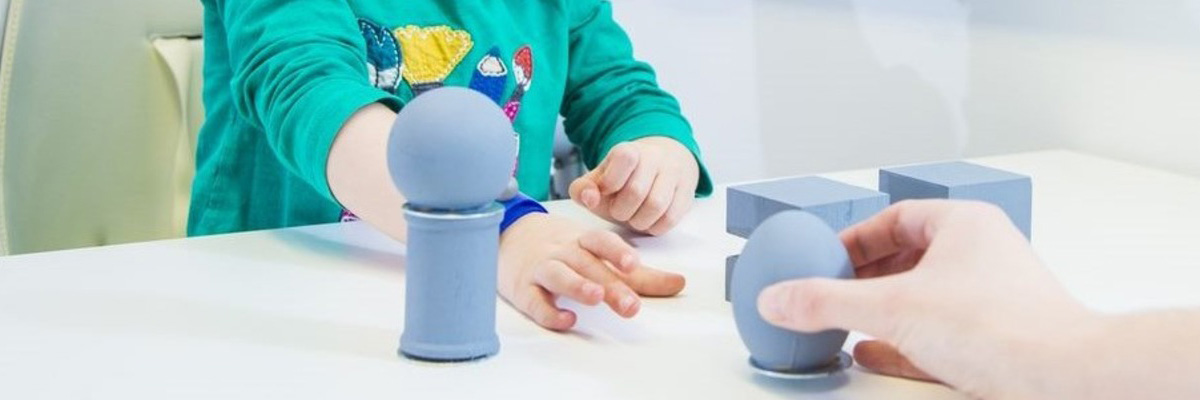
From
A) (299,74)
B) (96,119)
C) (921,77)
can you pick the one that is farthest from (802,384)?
(921,77)

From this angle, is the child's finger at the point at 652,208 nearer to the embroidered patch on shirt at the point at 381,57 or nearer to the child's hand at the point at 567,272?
the child's hand at the point at 567,272

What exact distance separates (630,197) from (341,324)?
0.24 metres

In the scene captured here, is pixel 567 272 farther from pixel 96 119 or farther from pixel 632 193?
pixel 96 119

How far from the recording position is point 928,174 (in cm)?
78

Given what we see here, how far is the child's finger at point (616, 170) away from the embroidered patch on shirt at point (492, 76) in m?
0.19

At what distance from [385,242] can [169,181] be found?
38cm

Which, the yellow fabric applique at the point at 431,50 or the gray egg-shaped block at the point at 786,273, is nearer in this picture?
the gray egg-shaped block at the point at 786,273

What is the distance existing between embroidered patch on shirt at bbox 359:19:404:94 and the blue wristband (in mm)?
251

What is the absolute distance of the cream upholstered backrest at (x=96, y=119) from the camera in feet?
3.61

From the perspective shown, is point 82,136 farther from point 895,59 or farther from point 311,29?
point 895,59

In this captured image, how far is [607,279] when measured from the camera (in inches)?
27.6

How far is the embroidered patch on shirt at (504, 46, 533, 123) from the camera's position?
1.08 metres

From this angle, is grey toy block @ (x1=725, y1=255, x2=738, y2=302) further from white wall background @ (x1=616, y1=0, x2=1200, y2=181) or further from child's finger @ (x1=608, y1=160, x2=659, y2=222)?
white wall background @ (x1=616, y1=0, x2=1200, y2=181)

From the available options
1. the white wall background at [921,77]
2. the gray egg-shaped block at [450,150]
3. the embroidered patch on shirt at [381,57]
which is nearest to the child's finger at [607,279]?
the gray egg-shaped block at [450,150]
